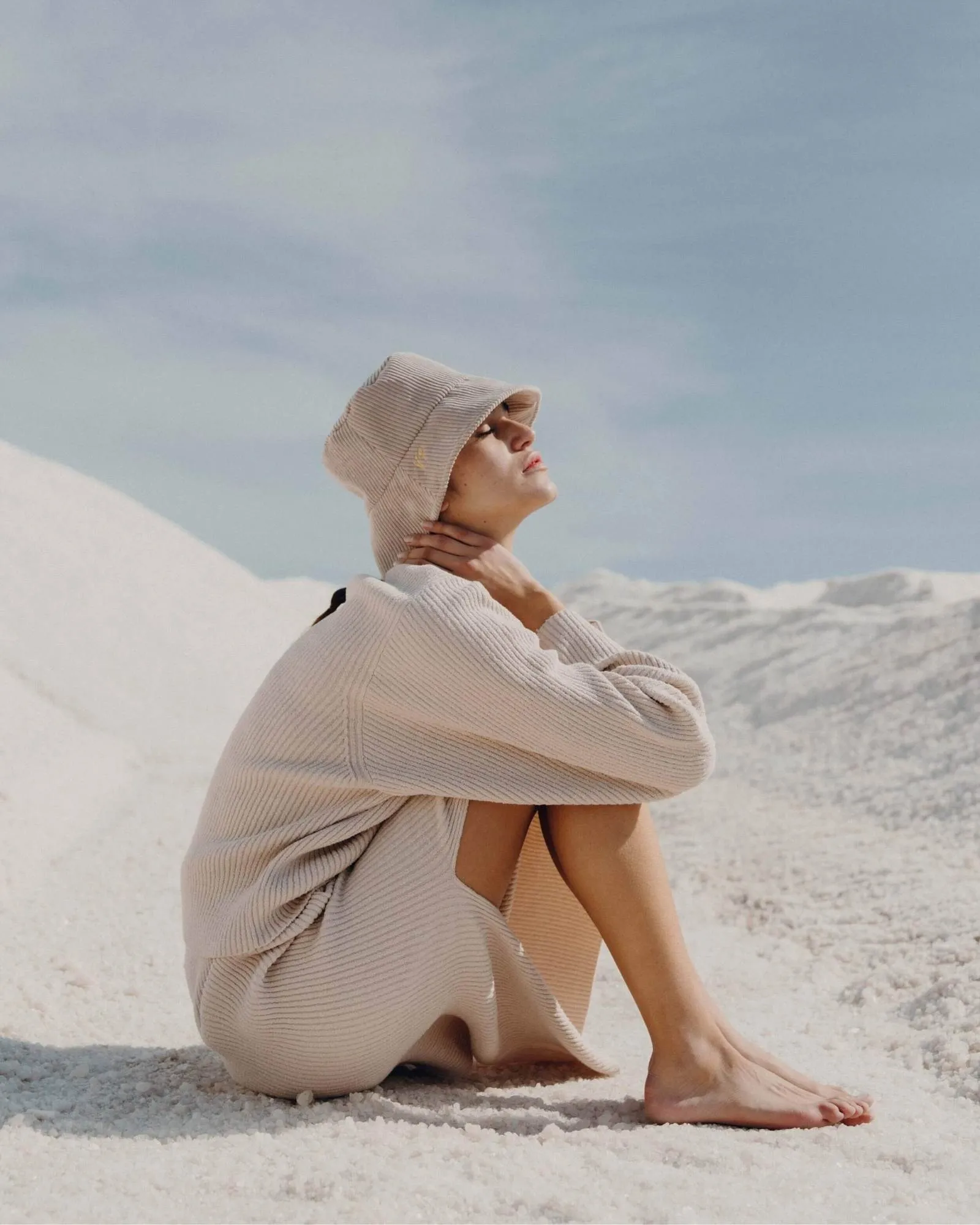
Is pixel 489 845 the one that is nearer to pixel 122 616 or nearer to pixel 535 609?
pixel 535 609

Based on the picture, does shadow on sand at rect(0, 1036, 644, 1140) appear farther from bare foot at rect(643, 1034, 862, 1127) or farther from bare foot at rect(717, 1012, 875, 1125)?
bare foot at rect(717, 1012, 875, 1125)

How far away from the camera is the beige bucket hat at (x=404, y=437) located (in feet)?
8.30

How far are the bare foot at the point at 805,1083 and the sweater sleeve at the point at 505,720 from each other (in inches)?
17.5

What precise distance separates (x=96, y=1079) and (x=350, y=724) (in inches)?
37.0

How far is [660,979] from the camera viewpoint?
88.7 inches

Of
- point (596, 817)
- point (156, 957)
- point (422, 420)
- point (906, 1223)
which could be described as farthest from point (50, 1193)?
point (156, 957)

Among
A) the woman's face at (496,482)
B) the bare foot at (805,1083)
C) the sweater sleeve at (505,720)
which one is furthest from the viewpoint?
the woman's face at (496,482)

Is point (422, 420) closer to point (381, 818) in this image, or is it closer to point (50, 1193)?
point (381, 818)

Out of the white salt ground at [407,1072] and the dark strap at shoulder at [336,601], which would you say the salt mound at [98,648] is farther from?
the dark strap at shoulder at [336,601]

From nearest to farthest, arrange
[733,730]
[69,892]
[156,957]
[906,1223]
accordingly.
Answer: [906,1223] < [156,957] < [69,892] < [733,730]

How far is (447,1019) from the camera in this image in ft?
7.87

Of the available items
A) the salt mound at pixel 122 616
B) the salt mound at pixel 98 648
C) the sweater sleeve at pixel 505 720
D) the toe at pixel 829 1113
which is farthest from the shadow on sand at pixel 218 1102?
the salt mound at pixel 122 616

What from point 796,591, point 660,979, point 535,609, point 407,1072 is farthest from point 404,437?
point 796,591

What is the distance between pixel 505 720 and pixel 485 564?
1.29ft
